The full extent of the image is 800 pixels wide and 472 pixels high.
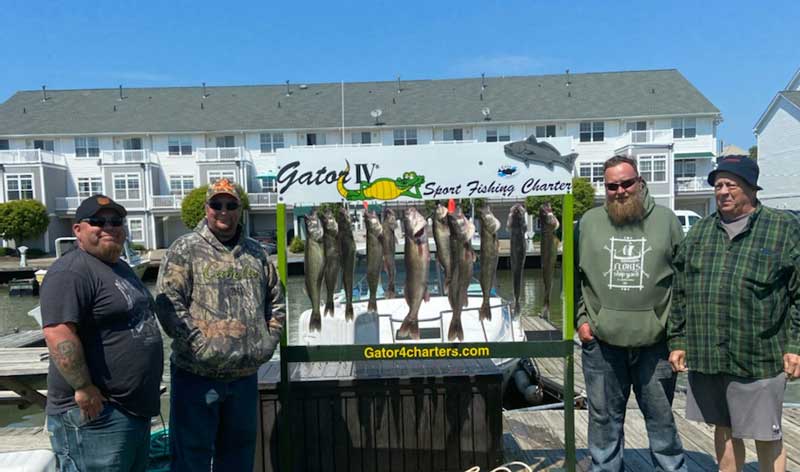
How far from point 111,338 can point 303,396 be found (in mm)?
1591

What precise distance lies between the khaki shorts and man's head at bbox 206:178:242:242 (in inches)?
107

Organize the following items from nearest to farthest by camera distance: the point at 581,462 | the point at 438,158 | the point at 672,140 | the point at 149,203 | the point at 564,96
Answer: the point at 438,158
the point at 581,462
the point at 672,140
the point at 149,203
the point at 564,96

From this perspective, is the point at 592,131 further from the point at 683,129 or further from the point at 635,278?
the point at 635,278

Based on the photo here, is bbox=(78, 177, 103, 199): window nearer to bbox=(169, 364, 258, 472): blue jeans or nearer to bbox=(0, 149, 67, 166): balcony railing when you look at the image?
bbox=(0, 149, 67, 166): balcony railing

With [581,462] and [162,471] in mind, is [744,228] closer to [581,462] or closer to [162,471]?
[581,462]

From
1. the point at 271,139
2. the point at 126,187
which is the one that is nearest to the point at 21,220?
the point at 126,187

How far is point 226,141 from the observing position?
3719 centimetres

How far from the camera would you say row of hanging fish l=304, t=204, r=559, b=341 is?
3.57 metres

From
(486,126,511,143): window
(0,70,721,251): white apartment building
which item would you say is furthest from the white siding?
(486,126,511,143): window

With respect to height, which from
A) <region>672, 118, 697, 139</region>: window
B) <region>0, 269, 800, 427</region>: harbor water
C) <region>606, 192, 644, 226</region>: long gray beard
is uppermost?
<region>672, 118, 697, 139</region>: window

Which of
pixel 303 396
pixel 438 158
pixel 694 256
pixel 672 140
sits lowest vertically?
pixel 303 396

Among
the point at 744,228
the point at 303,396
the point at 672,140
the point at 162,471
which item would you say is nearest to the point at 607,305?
the point at 744,228

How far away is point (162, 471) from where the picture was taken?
3803mm

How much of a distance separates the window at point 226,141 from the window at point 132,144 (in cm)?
528
